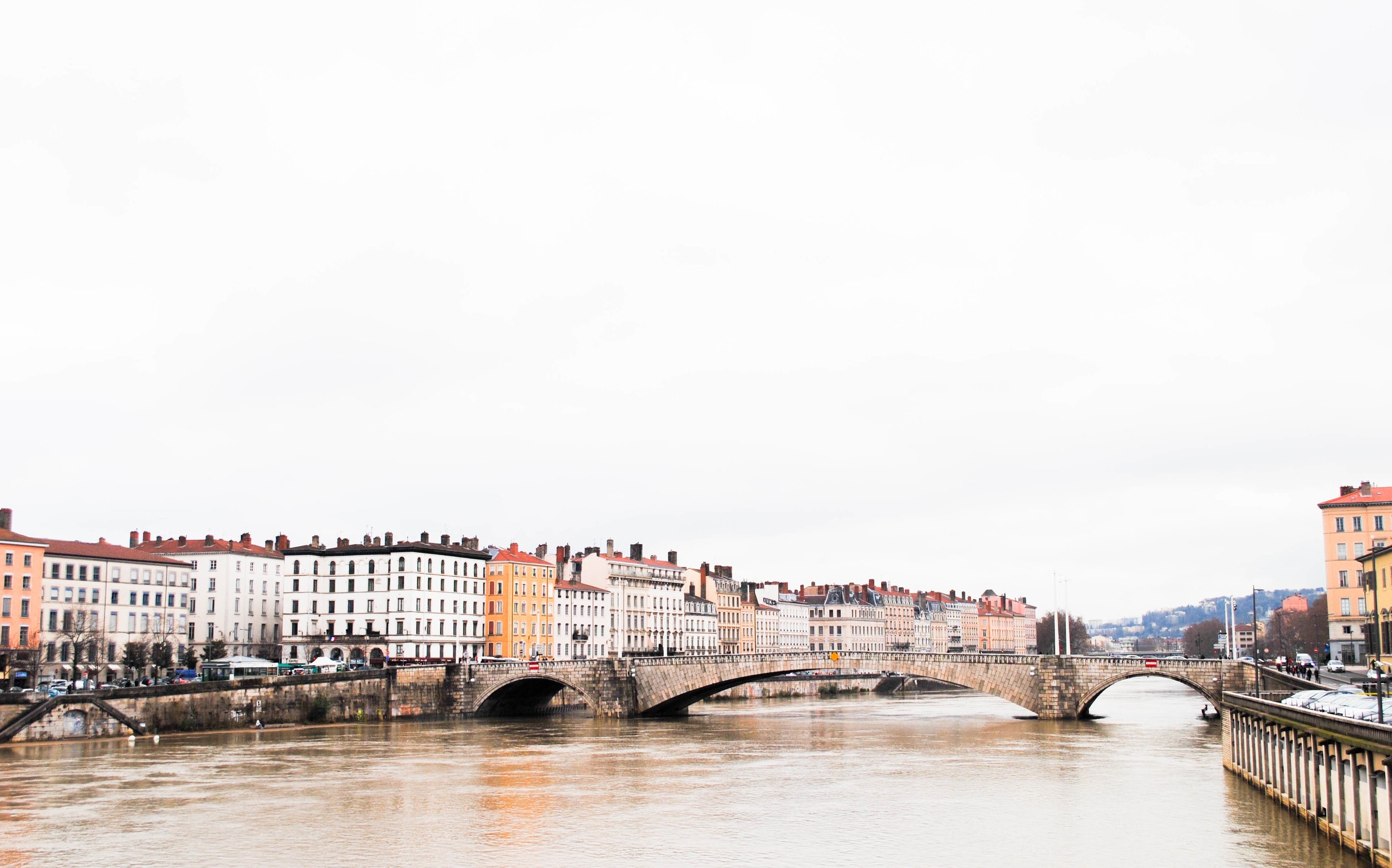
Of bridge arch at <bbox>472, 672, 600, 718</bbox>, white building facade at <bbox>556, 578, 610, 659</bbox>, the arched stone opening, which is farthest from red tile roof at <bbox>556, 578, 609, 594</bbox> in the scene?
bridge arch at <bbox>472, 672, 600, 718</bbox>

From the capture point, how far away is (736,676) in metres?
87.1

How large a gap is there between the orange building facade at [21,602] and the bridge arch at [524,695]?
27174 mm

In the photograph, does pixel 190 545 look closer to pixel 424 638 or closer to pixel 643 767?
pixel 424 638

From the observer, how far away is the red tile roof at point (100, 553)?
89125mm

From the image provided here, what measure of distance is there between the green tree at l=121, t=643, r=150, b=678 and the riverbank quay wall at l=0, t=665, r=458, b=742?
47.6ft

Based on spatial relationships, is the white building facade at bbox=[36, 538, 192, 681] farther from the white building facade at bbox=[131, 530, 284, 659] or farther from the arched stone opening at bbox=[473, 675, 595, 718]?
the arched stone opening at bbox=[473, 675, 595, 718]

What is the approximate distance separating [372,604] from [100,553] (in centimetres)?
1988

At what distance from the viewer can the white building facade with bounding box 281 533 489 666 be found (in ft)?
334

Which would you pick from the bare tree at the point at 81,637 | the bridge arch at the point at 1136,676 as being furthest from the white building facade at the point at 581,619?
the bridge arch at the point at 1136,676

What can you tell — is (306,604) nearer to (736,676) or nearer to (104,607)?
(104,607)

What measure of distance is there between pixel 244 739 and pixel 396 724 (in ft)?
48.2

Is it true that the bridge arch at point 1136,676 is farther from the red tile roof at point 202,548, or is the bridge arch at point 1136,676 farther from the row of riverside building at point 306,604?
the red tile roof at point 202,548

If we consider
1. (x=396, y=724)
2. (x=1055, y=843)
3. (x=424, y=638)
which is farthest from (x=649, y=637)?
(x=1055, y=843)

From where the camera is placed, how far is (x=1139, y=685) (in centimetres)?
15975
